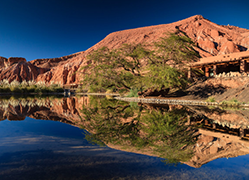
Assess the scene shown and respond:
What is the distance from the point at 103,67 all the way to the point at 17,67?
3489 inches

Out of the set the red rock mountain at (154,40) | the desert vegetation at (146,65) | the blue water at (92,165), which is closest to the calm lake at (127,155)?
the blue water at (92,165)

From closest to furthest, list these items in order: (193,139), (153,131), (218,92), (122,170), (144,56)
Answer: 1. (122,170)
2. (193,139)
3. (153,131)
4. (218,92)
5. (144,56)

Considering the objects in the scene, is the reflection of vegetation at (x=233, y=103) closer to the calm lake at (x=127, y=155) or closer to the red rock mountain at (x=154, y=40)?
the calm lake at (x=127, y=155)

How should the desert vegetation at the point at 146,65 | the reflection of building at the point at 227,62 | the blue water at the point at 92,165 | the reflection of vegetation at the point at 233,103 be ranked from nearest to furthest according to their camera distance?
the blue water at the point at 92,165, the reflection of vegetation at the point at 233,103, the desert vegetation at the point at 146,65, the reflection of building at the point at 227,62

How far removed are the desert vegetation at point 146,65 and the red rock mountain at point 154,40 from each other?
28352 millimetres

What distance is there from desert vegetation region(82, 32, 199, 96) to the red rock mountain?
93.0 feet

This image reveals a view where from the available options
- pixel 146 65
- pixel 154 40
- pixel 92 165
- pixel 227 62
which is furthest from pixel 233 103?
pixel 154 40

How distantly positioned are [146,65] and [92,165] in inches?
773

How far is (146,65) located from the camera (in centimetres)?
2152

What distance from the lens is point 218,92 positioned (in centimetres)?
1639

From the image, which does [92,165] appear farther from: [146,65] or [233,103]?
[146,65]

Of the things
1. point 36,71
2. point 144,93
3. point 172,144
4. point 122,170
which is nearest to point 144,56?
point 144,93

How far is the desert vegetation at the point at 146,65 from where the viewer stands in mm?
17938

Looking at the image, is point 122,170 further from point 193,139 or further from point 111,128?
point 111,128
